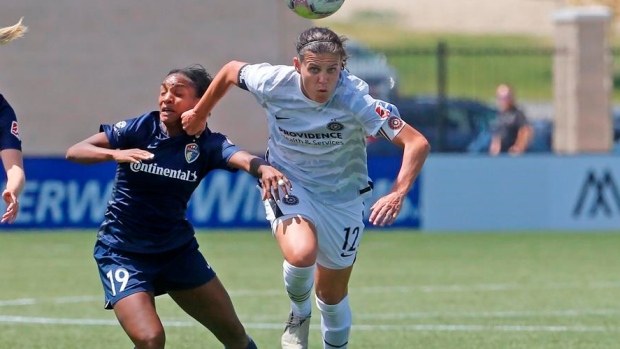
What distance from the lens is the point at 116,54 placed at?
24.2 metres

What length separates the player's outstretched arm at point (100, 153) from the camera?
23.2 feet

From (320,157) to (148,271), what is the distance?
134 centimetres

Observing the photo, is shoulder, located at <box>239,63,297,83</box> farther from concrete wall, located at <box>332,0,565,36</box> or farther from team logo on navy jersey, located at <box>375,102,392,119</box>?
concrete wall, located at <box>332,0,565,36</box>

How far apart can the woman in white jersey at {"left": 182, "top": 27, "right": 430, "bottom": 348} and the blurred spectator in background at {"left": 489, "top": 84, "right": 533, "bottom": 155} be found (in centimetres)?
1389

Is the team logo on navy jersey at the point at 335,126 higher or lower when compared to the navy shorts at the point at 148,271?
higher

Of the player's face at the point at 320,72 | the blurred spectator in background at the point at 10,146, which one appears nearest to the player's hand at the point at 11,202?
the blurred spectator in background at the point at 10,146

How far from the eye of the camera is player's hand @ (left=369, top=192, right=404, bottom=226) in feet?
24.0

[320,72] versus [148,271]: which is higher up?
[320,72]

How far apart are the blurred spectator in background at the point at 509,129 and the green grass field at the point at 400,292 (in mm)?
2928

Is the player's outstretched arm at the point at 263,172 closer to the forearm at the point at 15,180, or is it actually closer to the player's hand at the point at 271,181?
the player's hand at the point at 271,181

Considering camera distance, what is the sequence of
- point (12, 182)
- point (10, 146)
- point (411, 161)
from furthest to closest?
point (411, 161), point (10, 146), point (12, 182)

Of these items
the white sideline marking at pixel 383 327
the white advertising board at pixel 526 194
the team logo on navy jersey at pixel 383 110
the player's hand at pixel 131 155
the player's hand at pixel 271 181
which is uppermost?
the team logo on navy jersey at pixel 383 110

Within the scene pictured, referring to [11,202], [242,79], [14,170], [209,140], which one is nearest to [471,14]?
[242,79]

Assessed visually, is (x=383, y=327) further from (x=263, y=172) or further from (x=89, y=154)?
(x=89, y=154)
